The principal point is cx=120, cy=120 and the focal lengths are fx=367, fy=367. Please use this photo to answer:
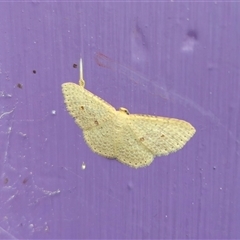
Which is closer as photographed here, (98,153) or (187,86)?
(187,86)

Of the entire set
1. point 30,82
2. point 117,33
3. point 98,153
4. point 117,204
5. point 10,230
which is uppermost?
point 117,33

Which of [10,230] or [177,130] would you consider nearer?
[177,130]

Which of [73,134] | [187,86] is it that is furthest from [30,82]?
[187,86]

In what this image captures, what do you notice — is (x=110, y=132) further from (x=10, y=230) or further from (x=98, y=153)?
(x=10, y=230)

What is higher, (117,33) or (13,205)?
(117,33)

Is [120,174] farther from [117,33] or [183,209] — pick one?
[117,33]

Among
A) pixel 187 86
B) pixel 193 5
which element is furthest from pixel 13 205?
pixel 193 5
